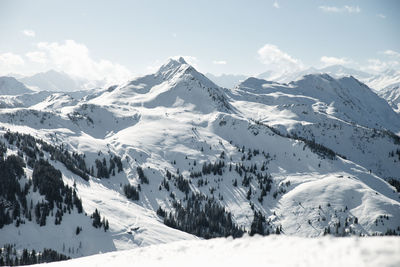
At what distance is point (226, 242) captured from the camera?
23.1 meters

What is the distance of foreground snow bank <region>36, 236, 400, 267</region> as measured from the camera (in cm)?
1385

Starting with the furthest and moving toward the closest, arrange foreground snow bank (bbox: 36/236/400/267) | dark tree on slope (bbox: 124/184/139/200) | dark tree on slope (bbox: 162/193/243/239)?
dark tree on slope (bbox: 124/184/139/200) < dark tree on slope (bbox: 162/193/243/239) < foreground snow bank (bbox: 36/236/400/267)

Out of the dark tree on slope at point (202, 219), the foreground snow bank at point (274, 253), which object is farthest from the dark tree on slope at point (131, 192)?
the foreground snow bank at point (274, 253)

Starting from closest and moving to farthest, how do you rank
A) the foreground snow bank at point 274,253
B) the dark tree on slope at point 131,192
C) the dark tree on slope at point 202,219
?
1. the foreground snow bank at point 274,253
2. the dark tree on slope at point 202,219
3. the dark tree on slope at point 131,192

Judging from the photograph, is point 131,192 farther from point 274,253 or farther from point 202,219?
point 274,253

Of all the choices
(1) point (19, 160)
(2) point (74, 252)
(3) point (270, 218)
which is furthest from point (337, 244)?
(3) point (270, 218)

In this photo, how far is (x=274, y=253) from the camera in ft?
58.3

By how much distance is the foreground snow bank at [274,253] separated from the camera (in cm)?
1385

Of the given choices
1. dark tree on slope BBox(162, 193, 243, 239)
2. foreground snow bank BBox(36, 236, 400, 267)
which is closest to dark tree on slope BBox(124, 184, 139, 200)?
dark tree on slope BBox(162, 193, 243, 239)

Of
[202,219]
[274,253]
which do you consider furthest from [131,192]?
[274,253]

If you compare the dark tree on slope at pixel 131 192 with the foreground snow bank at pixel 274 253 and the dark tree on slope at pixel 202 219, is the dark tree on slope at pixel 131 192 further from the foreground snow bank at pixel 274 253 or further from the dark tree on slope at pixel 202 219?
the foreground snow bank at pixel 274 253

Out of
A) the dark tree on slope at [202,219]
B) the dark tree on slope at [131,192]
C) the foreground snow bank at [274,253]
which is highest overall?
the foreground snow bank at [274,253]

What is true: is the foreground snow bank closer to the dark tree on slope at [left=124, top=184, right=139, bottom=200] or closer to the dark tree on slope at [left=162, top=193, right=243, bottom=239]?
the dark tree on slope at [left=162, top=193, right=243, bottom=239]

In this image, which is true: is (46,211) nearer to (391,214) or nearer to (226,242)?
(226,242)
